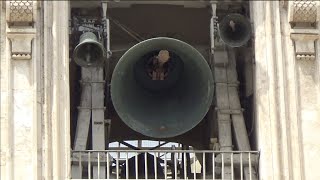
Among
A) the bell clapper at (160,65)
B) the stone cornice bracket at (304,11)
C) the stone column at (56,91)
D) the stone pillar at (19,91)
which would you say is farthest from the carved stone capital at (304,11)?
the stone pillar at (19,91)

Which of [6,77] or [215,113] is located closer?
[6,77]

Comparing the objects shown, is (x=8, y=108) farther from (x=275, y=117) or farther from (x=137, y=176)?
(x=275, y=117)

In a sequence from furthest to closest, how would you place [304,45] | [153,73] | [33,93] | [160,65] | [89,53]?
[153,73] → [160,65] → [89,53] → [304,45] → [33,93]

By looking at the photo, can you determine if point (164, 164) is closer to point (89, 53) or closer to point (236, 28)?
point (89, 53)

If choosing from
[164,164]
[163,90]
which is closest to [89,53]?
[163,90]

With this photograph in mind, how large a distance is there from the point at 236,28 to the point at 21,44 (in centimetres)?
288

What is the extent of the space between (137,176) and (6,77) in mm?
2181

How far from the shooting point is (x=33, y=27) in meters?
19.7

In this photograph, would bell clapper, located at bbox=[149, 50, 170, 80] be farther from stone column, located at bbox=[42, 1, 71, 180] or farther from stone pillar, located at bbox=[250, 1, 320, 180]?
stone column, located at bbox=[42, 1, 71, 180]

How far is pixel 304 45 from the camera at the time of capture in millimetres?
19953

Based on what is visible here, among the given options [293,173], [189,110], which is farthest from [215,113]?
[293,173]

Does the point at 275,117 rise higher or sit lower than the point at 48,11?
lower

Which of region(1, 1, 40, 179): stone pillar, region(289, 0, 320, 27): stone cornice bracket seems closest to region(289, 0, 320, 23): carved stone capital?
region(289, 0, 320, 27): stone cornice bracket

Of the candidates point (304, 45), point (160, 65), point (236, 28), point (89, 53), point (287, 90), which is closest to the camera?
point (287, 90)
